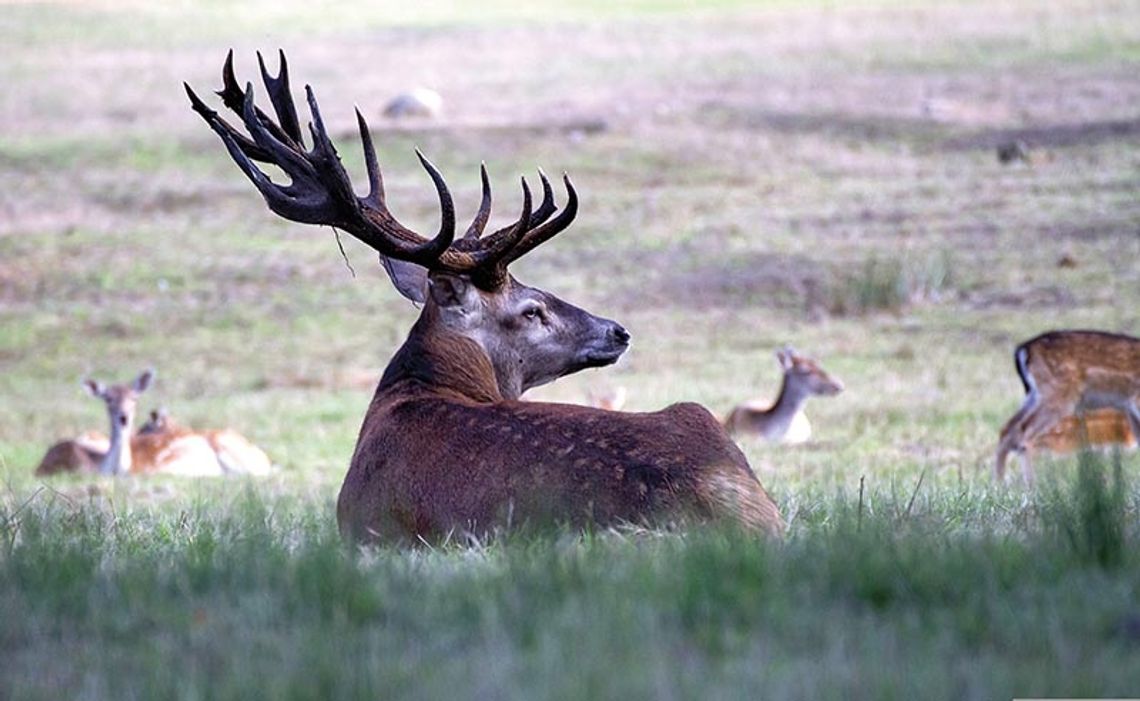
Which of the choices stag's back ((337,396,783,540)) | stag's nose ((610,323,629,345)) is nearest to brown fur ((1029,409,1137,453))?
stag's nose ((610,323,629,345))

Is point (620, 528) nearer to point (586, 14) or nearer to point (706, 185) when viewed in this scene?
point (706, 185)

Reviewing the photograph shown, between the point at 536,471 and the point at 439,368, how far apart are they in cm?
184

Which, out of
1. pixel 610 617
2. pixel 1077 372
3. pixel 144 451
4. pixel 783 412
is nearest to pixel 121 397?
pixel 144 451

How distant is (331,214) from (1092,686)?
5.16 m

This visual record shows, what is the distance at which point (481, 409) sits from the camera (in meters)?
6.49

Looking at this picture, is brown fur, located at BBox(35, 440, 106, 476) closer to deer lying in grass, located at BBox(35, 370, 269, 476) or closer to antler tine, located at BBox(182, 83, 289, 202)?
deer lying in grass, located at BBox(35, 370, 269, 476)

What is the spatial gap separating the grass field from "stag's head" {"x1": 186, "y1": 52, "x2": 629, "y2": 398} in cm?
100

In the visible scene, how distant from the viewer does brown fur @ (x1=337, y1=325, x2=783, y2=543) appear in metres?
5.63

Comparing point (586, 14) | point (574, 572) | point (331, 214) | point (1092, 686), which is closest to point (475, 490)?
point (574, 572)

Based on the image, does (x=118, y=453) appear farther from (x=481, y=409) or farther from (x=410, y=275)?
(x=481, y=409)

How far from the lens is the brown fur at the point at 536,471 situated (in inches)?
222

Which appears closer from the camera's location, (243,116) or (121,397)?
(243,116)

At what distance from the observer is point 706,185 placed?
3142 cm

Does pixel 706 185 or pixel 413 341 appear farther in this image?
pixel 706 185
